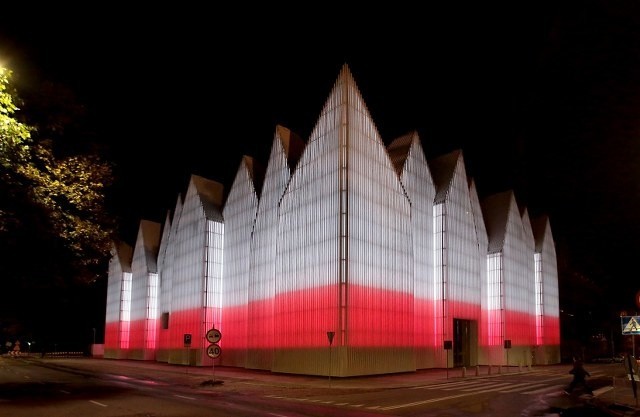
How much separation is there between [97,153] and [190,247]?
3577 cm

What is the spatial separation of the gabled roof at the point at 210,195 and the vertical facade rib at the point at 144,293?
16060mm

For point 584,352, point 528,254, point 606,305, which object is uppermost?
point 528,254

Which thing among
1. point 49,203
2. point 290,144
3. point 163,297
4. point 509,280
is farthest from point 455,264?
point 49,203

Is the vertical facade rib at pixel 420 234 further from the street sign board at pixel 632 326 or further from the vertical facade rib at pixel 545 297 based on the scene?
the street sign board at pixel 632 326

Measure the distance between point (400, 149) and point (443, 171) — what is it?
5861mm

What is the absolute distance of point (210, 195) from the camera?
52.8 meters

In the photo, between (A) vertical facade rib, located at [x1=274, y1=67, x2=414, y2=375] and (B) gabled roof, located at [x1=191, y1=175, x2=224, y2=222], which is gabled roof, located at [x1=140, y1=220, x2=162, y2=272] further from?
(A) vertical facade rib, located at [x1=274, y1=67, x2=414, y2=375]

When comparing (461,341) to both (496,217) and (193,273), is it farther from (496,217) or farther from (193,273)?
(193,273)

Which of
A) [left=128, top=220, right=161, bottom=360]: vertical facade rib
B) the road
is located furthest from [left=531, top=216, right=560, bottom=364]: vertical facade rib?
[left=128, top=220, right=161, bottom=360]: vertical facade rib

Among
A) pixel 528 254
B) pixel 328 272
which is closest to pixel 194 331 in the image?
pixel 328 272

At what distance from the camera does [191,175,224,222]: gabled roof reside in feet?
166

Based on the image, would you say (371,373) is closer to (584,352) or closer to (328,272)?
(328,272)

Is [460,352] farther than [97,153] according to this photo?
Yes

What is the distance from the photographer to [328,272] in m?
34.2
